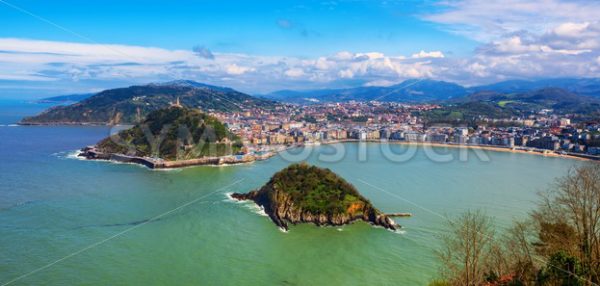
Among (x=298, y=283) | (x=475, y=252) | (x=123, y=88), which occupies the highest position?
(x=123, y=88)

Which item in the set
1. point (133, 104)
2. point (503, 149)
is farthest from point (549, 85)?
point (133, 104)

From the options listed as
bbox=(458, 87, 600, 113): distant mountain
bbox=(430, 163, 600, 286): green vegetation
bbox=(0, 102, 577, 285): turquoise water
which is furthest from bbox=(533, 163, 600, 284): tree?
bbox=(458, 87, 600, 113): distant mountain

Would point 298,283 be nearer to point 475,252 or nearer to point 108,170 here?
point 475,252

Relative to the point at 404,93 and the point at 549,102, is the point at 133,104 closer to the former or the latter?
the point at 549,102

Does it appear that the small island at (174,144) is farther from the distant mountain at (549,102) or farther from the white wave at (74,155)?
the distant mountain at (549,102)

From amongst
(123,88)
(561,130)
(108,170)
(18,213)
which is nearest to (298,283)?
(18,213)
